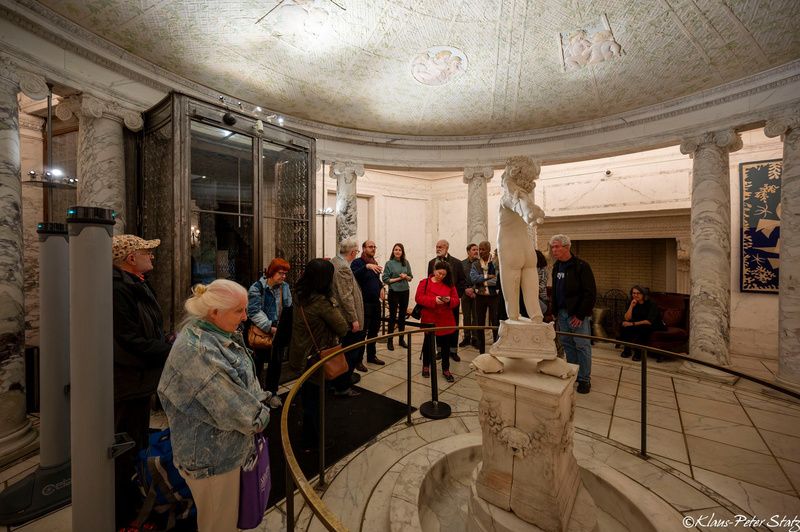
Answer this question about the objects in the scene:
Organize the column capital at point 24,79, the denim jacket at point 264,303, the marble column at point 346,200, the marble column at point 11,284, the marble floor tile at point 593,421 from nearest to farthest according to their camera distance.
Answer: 1. the marble column at point 11,284
2. the column capital at point 24,79
3. the marble floor tile at point 593,421
4. the denim jacket at point 264,303
5. the marble column at point 346,200

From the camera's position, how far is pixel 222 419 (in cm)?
144

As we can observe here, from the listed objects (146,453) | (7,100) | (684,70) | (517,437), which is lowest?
(517,437)

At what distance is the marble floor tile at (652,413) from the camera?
3285mm

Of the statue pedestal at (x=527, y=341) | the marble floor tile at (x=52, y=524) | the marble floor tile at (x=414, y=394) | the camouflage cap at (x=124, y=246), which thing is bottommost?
the marble floor tile at (x=52, y=524)

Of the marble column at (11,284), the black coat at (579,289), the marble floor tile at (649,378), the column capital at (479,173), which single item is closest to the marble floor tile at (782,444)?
the marble floor tile at (649,378)

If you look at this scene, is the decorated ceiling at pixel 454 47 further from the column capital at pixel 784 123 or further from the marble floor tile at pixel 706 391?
the marble floor tile at pixel 706 391

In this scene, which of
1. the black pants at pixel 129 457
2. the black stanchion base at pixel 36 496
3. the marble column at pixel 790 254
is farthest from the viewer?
Result: the marble column at pixel 790 254

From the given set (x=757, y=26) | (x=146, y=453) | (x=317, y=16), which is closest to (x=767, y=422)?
(x=757, y=26)

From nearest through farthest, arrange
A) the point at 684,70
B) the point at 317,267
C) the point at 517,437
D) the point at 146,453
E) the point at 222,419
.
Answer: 1. the point at 222,419
2. the point at 146,453
3. the point at 517,437
4. the point at 317,267
5. the point at 684,70

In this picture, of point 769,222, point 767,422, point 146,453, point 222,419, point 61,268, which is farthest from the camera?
point 769,222

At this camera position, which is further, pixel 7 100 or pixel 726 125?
pixel 726 125

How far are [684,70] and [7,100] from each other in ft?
25.1

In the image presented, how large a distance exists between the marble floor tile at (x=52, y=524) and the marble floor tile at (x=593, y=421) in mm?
3963

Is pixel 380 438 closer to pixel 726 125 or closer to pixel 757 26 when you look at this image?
pixel 757 26
